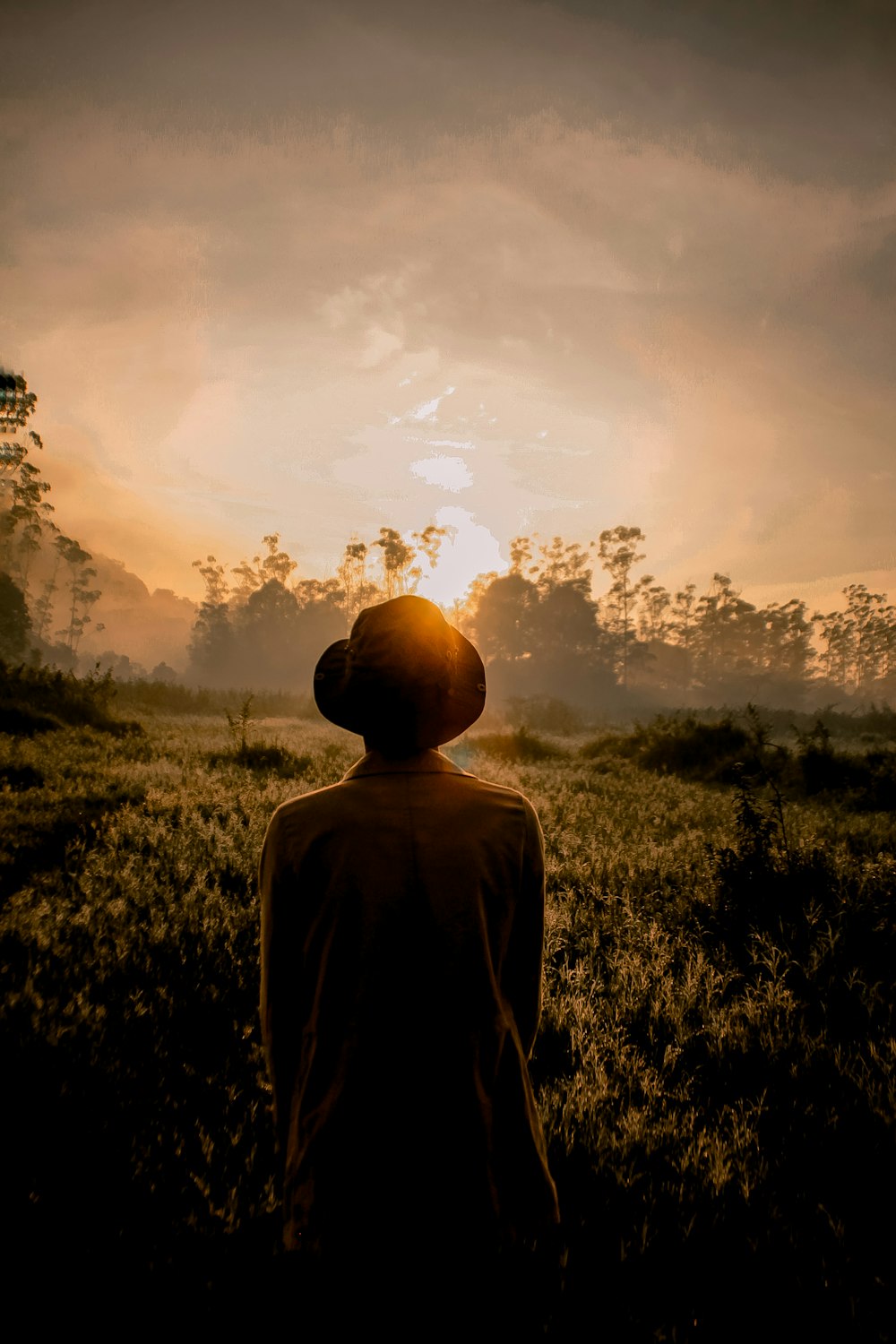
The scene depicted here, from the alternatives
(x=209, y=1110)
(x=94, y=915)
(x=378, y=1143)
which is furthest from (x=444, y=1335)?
(x=94, y=915)

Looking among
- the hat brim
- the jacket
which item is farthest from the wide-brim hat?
the jacket

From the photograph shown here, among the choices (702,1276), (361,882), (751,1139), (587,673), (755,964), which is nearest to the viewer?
(361,882)

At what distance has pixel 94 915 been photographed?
4750 millimetres

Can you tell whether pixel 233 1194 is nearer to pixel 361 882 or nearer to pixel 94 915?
pixel 361 882

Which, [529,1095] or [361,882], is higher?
[361,882]

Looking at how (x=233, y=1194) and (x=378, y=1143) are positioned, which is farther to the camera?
(x=233, y=1194)

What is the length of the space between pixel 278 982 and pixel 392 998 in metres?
0.35

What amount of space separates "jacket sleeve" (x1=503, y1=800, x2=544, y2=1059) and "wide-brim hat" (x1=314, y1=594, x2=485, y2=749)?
357mm

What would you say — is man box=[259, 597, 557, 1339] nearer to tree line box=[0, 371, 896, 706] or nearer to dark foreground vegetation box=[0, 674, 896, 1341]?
dark foreground vegetation box=[0, 674, 896, 1341]

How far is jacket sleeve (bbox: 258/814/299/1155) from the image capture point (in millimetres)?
1501

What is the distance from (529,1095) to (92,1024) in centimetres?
287

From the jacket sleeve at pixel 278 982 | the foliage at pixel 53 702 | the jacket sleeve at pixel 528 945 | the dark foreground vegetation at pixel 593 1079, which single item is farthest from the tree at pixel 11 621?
the jacket sleeve at pixel 528 945

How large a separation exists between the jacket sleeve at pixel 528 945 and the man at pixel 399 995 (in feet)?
0.21

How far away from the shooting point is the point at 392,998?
1.44 m
